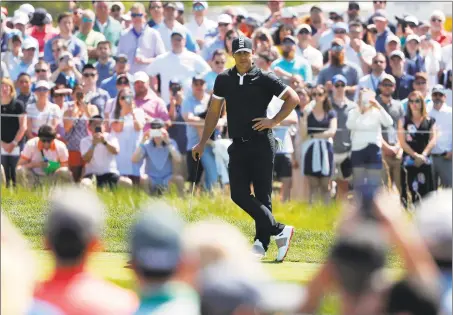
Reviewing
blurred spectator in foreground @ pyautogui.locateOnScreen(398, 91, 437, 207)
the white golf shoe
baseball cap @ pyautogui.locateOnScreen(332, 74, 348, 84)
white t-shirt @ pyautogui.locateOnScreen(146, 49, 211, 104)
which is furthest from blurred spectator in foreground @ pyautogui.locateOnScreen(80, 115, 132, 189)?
the white golf shoe

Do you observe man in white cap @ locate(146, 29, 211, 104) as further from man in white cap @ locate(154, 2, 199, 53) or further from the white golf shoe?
the white golf shoe

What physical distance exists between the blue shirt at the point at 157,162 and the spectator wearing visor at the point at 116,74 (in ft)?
4.33

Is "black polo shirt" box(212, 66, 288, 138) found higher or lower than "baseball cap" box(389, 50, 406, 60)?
higher

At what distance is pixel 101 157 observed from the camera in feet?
53.2

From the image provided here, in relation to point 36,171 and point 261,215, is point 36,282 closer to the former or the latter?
point 261,215

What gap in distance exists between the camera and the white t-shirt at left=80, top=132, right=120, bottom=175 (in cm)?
1617

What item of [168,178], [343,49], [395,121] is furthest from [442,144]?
[168,178]

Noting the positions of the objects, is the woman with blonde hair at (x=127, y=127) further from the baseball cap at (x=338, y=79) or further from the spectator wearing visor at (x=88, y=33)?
the spectator wearing visor at (x=88, y=33)

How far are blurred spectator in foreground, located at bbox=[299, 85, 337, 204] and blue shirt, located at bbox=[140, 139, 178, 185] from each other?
1.76 meters

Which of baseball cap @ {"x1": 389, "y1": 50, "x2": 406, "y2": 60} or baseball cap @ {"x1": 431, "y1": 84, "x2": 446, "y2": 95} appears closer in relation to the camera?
baseball cap @ {"x1": 431, "y1": 84, "x2": 446, "y2": 95}

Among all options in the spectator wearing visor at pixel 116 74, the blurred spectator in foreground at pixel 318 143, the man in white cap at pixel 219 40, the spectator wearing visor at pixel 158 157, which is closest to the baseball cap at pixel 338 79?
Answer: the blurred spectator in foreground at pixel 318 143

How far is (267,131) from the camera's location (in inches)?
457

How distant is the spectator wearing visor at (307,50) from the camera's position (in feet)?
60.5

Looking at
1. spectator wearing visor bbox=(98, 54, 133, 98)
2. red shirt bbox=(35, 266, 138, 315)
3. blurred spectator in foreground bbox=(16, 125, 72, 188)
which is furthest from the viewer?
spectator wearing visor bbox=(98, 54, 133, 98)
